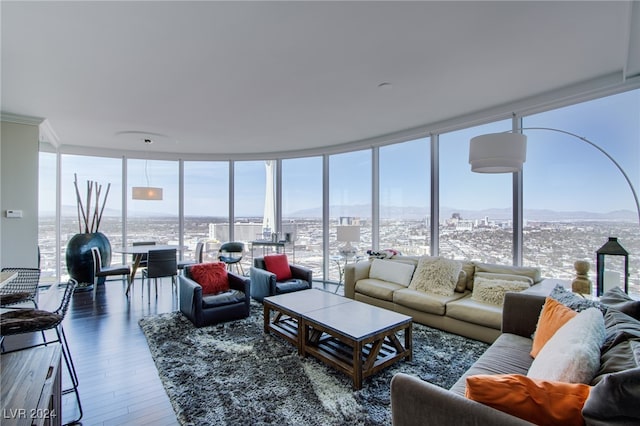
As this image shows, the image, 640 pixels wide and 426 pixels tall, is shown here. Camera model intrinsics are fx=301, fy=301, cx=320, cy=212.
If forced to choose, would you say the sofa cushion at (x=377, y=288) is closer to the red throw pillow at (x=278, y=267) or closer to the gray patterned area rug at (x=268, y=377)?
the gray patterned area rug at (x=268, y=377)

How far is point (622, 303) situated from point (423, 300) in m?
1.94

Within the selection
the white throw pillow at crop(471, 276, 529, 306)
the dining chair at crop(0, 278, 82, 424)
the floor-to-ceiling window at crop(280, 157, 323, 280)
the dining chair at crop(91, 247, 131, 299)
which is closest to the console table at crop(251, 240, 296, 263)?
the floor-to-ceiling window at crop(280, 157, 323, 280)

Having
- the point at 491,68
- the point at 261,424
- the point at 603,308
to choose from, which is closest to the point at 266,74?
the point at 491,68

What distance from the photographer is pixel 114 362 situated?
2885 millimetres

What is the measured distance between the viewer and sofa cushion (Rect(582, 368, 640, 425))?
3.28ft

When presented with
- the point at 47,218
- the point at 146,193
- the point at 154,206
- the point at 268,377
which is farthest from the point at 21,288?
the point at 154,206

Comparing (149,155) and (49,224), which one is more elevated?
(149,155)

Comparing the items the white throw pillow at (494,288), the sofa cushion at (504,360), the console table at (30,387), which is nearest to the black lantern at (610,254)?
the white throw pillow at (494,288)

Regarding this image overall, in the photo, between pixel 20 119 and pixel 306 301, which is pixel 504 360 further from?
pixel 20 119

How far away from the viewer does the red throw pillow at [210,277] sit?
4.11 m

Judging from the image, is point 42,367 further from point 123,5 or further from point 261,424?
Answer: point 123,5

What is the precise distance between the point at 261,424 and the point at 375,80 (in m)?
A: 3.18

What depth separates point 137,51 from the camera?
256 centimetres

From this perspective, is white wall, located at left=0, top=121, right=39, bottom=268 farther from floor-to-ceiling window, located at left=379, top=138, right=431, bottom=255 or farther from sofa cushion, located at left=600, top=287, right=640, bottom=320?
sofa cushion, located at left=600, top=287, right=640, bottom=320
